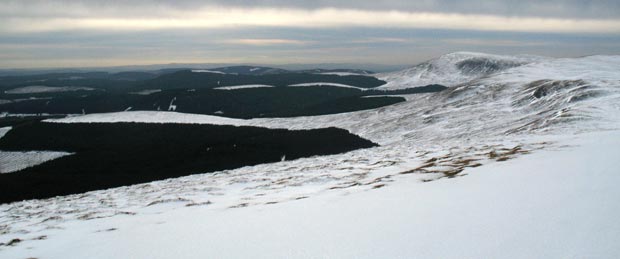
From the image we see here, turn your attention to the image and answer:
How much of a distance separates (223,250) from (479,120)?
69604mm

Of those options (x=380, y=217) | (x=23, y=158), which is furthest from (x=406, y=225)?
(x=23, y=158)

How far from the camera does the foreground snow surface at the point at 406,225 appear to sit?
25.1ft

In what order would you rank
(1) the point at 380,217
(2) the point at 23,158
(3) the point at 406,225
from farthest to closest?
(2) the point at 23,158 < (1) the point at 380,217 < (3) the point at 406,225

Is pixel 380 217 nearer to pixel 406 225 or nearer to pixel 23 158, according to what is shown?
pixel 406 225

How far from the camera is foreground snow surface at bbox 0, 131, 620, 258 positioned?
7.66 m

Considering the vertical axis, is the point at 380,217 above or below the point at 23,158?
above

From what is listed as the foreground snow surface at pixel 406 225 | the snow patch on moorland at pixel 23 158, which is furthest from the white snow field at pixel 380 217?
the snow patch on moorland at pixel 23 158

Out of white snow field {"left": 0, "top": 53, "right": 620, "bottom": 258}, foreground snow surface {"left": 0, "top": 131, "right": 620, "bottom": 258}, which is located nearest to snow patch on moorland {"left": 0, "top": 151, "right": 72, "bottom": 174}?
white snow field {"left": 0, "top": 53, "right": 620, "bottom": 258}

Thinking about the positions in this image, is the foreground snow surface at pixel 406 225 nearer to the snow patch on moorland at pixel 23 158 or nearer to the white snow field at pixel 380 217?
the white snow field at pixel 380 217

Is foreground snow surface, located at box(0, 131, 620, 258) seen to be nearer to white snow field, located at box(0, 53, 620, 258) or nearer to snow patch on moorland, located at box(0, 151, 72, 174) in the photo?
white snow field, located at box(0, 53, 620, 258)

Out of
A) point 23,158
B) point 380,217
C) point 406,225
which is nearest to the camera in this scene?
point 406,225

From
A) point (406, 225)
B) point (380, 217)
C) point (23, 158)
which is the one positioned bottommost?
point (23, 158)

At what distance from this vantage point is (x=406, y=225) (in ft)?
31.0

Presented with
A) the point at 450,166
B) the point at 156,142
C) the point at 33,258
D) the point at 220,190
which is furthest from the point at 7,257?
the point at 156,142
